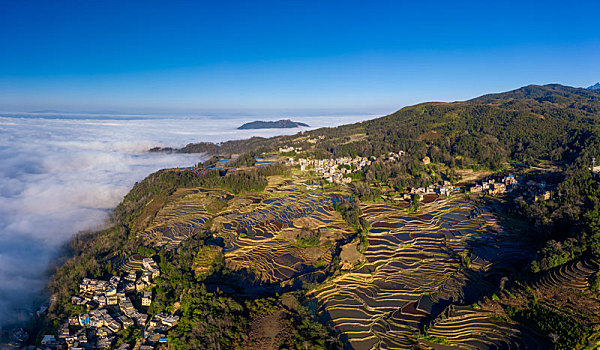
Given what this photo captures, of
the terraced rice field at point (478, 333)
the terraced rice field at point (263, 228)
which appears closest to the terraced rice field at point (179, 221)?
the terraced rice field at point (263, 228)

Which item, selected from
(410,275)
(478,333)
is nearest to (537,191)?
(410,275)

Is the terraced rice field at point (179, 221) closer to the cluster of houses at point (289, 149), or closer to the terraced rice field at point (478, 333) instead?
the terraced rice field at point (478, 333)

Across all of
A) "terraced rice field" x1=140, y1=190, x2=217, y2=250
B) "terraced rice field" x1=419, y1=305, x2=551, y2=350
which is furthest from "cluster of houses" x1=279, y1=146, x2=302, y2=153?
"terraced rice field" x1=419, y1=305, x2=551, y2=350

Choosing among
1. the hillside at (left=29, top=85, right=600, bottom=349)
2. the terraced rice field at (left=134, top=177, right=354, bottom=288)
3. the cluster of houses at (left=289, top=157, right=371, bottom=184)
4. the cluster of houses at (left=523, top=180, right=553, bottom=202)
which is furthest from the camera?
the cluster of houses at (left=289, top=157, right=371, bottom=184)

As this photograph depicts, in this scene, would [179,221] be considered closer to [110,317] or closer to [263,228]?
[263,228]

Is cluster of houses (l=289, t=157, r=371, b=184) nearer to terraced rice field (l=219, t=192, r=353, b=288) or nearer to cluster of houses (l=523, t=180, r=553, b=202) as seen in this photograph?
terraced rice field (l=219, t=192, r=353, b=288)

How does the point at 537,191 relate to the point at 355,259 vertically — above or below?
above
